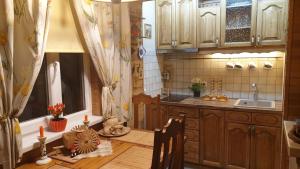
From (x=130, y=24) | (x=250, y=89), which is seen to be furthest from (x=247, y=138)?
(x=130, y=24)

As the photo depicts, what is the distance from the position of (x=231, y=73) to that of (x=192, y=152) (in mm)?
1149

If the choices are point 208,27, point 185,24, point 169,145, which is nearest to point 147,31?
point 185,24

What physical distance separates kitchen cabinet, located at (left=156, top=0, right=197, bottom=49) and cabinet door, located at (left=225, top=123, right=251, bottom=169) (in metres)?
1.13

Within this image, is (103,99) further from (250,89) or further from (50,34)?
(250,89)

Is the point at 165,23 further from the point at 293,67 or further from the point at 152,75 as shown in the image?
the point at 293,67

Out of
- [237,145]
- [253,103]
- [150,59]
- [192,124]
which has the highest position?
[150,59]

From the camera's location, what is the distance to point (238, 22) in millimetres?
2725

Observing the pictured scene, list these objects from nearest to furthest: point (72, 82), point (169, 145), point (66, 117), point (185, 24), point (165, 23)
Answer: point (169, 145) < point (66, 117) < point (72, 82) < point (185, 24) < point (165, 23)

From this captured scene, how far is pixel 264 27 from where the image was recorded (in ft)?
8.52

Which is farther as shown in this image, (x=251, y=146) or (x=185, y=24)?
(x=185, y=24)

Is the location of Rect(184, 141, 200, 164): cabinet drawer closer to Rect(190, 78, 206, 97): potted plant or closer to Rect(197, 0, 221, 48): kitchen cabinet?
Rect(190, 78, 206, 97): potted plant

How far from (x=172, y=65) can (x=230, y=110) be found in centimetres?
116

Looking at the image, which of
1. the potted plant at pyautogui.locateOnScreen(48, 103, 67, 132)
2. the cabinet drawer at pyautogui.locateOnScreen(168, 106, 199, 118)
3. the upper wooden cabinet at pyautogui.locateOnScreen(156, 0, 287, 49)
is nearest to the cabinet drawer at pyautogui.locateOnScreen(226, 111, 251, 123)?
the cabinet drawer at pyautogui.locateOnScreen(168, 106, 199, 118)

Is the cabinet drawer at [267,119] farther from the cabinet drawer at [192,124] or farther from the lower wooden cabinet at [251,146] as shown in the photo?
the cabinet drawer at [192,124]
